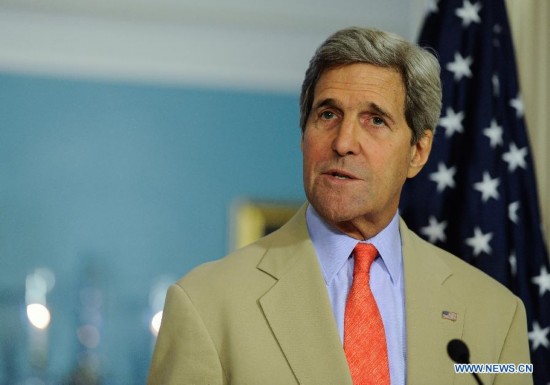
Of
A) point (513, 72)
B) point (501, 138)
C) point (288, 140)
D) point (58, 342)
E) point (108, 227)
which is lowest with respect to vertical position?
point (58, 342)

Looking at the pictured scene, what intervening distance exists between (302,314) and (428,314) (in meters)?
0.27

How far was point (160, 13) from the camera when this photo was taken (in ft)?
18.5

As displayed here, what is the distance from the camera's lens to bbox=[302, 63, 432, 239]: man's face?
1.77m

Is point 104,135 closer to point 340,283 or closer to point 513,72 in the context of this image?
point 513,72

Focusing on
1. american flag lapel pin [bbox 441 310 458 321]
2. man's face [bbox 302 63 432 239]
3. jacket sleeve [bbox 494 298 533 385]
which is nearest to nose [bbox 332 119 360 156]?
man's face [bbox 302 63 432 239]

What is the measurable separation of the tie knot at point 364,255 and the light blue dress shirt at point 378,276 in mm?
13

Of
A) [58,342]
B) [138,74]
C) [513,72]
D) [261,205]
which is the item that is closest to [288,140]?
[261,205]

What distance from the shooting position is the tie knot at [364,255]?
5.86 ft

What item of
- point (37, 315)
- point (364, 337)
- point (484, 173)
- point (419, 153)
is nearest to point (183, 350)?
point (364, 337)

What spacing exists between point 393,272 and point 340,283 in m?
0.13

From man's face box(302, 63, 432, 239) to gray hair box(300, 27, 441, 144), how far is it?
0.02 metres

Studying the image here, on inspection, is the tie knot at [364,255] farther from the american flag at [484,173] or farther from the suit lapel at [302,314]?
the american flag at [484,173]

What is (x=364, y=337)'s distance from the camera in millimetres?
1680

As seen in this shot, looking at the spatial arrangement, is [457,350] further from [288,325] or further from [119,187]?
[119,187]
